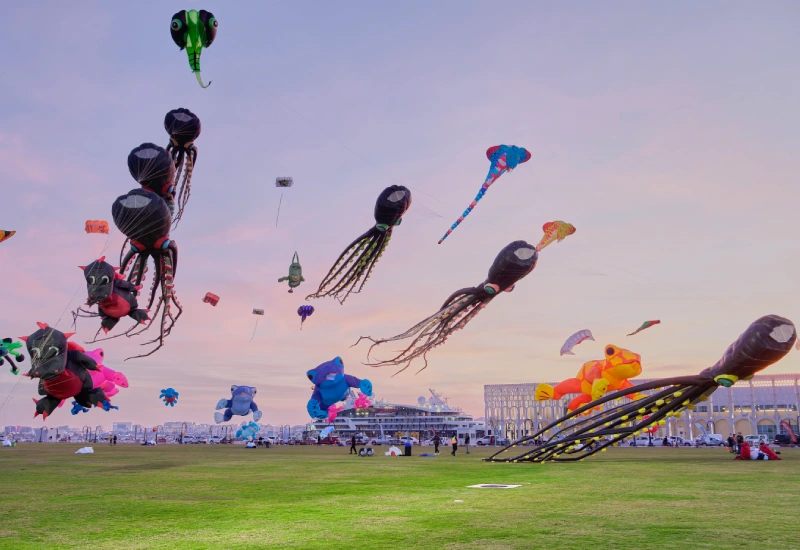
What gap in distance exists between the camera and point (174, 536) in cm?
945

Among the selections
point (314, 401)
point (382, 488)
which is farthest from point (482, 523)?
point (314, 401)

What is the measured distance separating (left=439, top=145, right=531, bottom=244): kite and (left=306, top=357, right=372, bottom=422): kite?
3281 cm

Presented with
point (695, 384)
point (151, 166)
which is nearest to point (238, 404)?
point (151, 166)

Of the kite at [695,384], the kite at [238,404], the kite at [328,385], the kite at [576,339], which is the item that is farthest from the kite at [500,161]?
the kite at [238,404]

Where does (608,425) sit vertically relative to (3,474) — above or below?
above

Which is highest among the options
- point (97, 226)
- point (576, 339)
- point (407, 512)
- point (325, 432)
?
point (97, 226)

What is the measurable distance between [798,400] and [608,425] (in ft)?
284

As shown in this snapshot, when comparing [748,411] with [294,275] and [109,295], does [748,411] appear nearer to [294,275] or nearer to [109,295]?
[294,275]

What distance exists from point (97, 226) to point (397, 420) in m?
113

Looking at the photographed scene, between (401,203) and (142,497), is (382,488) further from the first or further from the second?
(401,203)

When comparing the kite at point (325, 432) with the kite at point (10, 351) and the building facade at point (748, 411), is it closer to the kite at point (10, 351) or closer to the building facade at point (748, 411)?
the building facade at point (748, 411)

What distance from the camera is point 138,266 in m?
24.6

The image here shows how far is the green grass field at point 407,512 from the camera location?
29.3 feet

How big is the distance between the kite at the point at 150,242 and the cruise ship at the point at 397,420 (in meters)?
107
